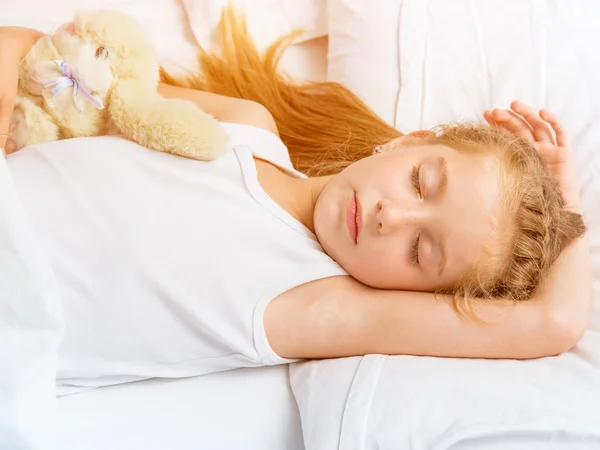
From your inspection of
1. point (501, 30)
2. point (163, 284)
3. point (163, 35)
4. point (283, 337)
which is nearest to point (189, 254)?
point (163, 284)

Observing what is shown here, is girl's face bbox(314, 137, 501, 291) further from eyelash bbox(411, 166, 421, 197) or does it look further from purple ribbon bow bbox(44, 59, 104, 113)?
purple ribbon bow bbox(44, 59, 104, 113)

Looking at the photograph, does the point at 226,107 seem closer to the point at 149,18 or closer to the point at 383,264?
the point at 149,18

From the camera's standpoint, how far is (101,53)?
945 mm

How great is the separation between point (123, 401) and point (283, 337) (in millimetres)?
244

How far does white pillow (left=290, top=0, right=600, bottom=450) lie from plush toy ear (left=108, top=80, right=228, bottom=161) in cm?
37

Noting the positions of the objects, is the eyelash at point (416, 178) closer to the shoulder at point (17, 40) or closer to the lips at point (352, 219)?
the lips at point (352, 219)

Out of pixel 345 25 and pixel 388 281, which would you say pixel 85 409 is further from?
pixel 345 25

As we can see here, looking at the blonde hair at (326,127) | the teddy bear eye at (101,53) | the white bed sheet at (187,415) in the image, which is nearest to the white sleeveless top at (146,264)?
the white bed sheet at (187,415)

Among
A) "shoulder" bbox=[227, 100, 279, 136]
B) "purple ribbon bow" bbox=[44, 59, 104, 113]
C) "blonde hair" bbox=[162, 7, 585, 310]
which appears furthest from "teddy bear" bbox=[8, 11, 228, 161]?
"blonde hair" bbox=[162, 7, 585, 310]

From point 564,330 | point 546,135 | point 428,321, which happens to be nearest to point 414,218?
point 428,321

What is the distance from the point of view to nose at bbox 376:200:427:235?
0.86 m

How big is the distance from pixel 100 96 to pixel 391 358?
59 cm

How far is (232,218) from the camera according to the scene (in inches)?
36.7

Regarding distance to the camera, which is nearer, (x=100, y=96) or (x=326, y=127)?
(x=100, y=96)
